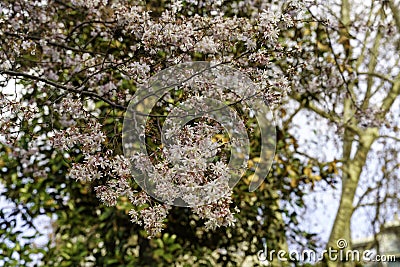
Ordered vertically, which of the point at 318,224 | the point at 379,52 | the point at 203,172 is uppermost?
the point at 379,52

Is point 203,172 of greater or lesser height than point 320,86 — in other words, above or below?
below

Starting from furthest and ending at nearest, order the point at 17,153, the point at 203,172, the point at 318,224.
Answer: the point at 318,224 < the point at 17,153 < the point at 203,172

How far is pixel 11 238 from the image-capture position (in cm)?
285

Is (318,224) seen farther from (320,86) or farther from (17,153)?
(17,153)

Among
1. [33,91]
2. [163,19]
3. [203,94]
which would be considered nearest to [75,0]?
[33,91]

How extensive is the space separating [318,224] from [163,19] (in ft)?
8.38

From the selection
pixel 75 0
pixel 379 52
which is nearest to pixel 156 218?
pixel 75 0

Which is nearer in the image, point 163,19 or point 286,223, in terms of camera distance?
point 163,19

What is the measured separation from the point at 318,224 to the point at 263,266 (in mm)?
955

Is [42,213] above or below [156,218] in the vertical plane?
above

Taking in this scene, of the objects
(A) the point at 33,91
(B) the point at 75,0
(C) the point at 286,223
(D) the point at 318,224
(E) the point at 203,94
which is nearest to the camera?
(E) the point at 203,94

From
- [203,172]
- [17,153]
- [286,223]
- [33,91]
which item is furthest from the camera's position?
[286,223]

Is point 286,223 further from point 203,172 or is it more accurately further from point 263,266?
point 203,172

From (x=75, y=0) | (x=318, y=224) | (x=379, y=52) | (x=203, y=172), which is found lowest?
(x=203, y=172)
